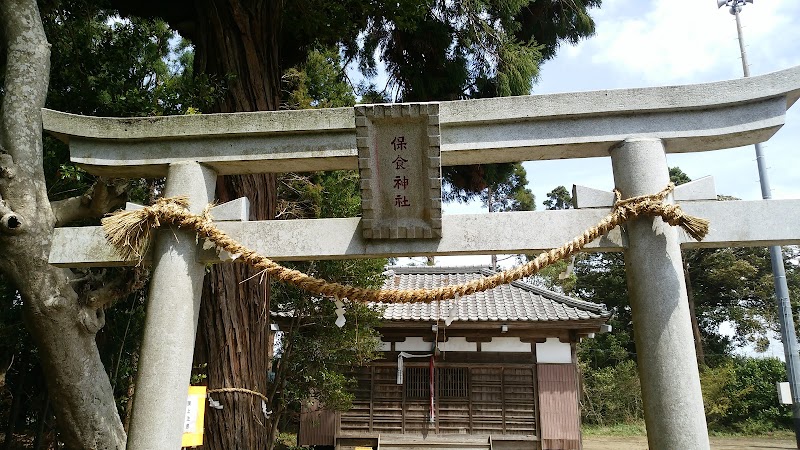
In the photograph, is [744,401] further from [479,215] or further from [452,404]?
[479,215]

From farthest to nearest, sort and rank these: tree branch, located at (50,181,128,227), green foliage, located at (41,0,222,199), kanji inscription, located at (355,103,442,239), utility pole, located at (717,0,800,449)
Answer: utility pole, located at (717,0,800,449) < green foliage, located at (41,0,222,199) < tree branch, located at (50,181,128,227) < kanji inscription, located at (355,103,442,239)

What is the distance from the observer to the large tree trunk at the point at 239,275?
4.56 meters

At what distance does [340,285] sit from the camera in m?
2.99

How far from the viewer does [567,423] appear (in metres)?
9.77

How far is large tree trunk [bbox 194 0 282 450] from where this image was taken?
456cm

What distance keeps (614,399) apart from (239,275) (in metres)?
20.3

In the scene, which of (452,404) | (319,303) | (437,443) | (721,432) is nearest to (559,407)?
(452,404)

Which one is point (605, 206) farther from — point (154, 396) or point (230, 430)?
point (230, 430)

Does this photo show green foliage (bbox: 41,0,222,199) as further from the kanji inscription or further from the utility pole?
the utility pole

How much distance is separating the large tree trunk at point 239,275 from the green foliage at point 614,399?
62.7 feet

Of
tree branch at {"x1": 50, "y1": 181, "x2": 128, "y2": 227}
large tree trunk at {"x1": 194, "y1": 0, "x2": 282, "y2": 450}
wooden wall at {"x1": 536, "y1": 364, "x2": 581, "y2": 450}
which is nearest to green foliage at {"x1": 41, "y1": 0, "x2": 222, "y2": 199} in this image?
large tree trunk at {"x1": 194, "y1": 0, "x2": 282, "y2": 450}

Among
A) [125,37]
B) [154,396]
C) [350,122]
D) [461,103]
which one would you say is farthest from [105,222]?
[125,37]

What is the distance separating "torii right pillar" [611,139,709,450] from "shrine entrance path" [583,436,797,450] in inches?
603

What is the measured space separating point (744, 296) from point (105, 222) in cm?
2677
